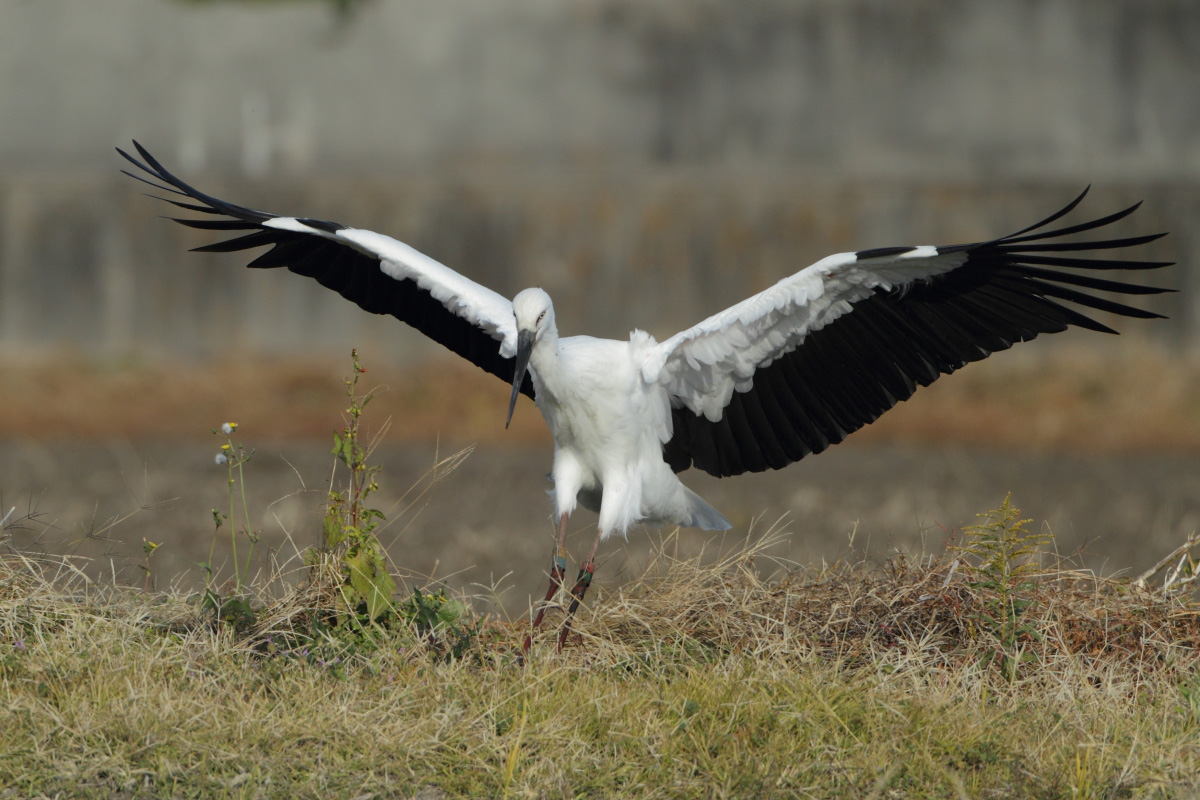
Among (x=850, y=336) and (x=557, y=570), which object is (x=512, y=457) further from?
(x=850, y=336)

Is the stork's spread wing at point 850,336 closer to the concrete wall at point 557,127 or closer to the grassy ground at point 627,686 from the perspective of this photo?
the grassy ground at point 627,686

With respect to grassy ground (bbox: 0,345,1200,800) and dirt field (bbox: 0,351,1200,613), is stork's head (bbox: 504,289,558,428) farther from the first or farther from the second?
dirt field (bbox: 0,351,1200,613)

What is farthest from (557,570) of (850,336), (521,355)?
(850,336)

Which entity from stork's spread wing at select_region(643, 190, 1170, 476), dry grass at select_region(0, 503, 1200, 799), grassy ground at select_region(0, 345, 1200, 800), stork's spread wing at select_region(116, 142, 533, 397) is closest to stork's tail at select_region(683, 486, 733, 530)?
stork's spread wing at select_region(643, 190, 1170, 476)

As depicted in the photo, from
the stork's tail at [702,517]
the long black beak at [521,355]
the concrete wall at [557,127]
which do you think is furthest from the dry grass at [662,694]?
the concrete wall at [557,127]

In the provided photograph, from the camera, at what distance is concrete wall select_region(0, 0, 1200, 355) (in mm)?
10648

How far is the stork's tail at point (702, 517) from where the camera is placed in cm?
523

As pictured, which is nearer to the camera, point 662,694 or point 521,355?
point 662,694

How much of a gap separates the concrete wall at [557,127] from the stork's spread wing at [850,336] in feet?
18.3

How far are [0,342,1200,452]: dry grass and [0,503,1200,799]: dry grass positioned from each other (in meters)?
6.09

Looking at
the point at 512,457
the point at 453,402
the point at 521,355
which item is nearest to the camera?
the point at 521,355

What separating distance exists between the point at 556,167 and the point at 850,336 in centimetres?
652

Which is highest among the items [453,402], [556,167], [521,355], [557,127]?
[557,127]

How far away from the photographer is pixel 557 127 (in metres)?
10.8
